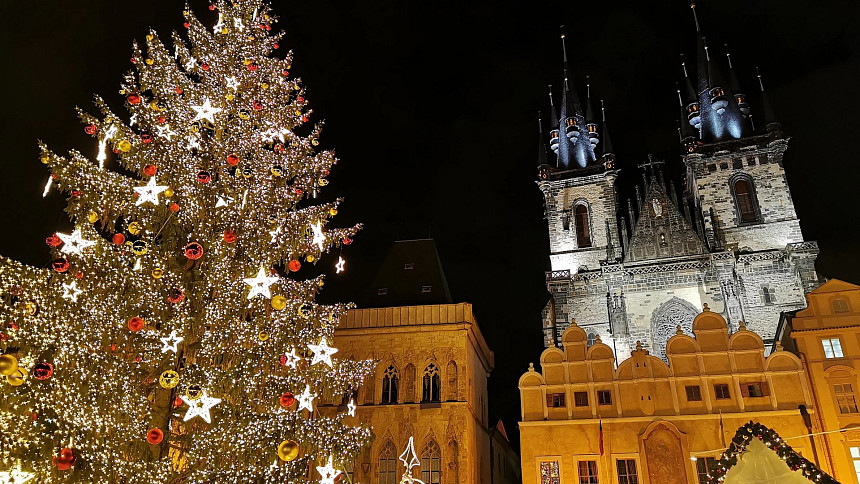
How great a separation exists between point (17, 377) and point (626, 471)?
1556 centimetres

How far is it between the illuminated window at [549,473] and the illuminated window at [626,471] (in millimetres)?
1754

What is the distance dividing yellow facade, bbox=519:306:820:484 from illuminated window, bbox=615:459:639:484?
28 millimetres

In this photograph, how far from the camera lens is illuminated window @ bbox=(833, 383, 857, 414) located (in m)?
16.6

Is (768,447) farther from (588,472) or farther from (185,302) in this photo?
(185,302)

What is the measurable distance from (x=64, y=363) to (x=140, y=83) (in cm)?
503

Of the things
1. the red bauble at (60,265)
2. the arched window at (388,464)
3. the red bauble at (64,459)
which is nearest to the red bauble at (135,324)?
the red bauble at (60,265)

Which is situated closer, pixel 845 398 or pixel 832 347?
pixel 845 398

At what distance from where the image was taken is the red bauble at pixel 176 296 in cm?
804

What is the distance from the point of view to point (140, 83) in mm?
9906

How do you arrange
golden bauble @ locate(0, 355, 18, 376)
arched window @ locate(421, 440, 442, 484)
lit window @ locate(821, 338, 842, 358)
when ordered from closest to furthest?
1. golden bauble @ locate(0, 355, 18, 376)
2. lit window @ locate(821, 338, 842, 358)
3. arched window @ locate(421, 440, 442, 484)

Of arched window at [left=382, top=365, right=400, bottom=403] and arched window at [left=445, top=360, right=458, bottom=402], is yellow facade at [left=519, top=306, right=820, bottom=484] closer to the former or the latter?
arched window at [left=445, top=360, right=458, bottom=402]

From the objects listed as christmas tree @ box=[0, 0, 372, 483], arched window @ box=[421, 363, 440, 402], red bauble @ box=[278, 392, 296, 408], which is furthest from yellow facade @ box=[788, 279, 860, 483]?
red bauble @ box=[278, 392, 296, 408]

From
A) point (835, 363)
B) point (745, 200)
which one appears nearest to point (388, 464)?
point (835, 363)

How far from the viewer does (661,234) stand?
106 feet
